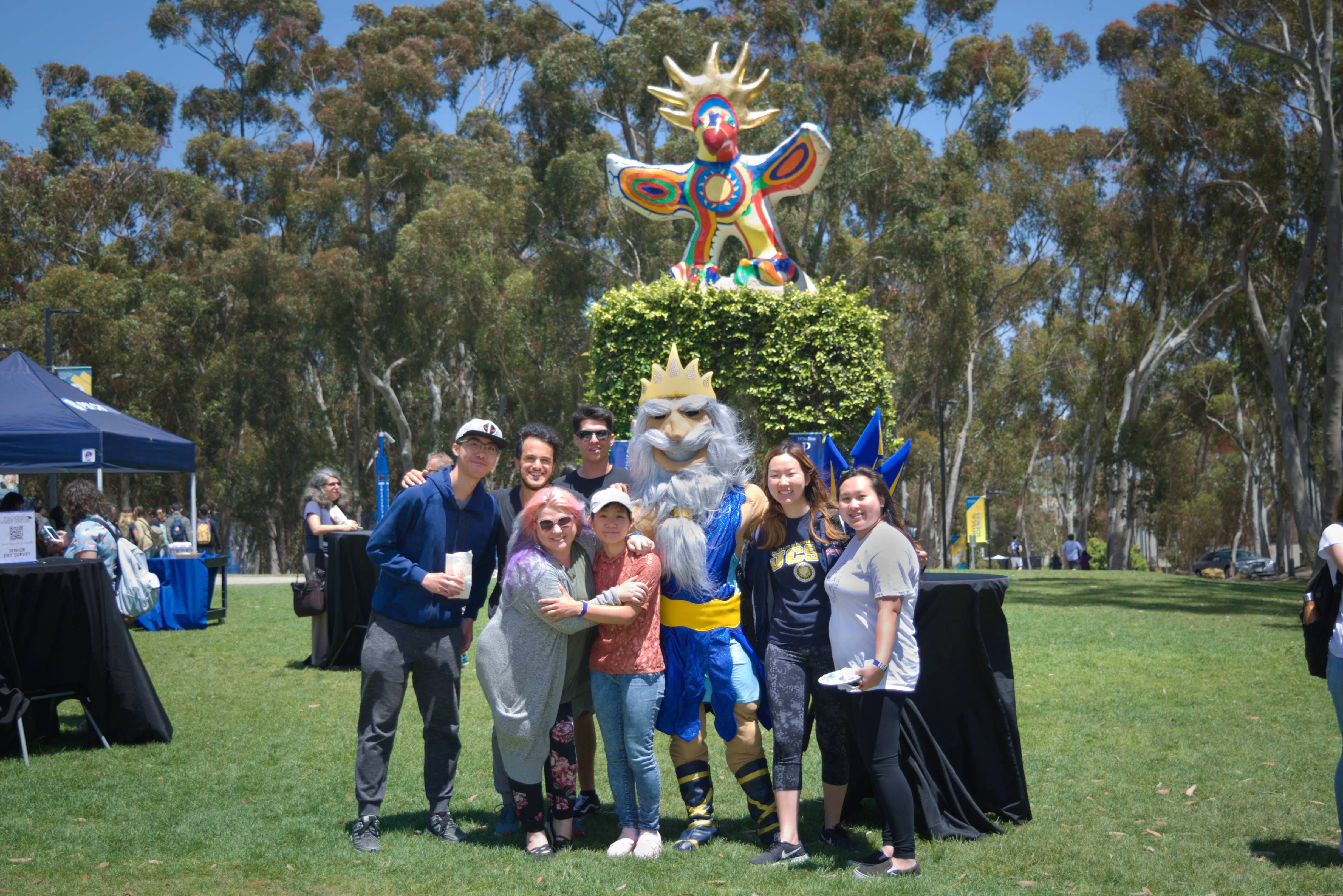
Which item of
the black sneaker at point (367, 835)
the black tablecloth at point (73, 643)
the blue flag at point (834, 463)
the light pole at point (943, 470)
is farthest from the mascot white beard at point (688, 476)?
the light pole at point (943, 470)

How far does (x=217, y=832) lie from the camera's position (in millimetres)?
4512

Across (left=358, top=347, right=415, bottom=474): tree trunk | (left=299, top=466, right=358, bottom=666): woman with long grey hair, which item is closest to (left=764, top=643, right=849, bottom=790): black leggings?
(left=299, top=466, right=358, bottom=666): woman with long grey hair

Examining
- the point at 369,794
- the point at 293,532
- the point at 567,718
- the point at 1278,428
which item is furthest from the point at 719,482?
the point at 293,532

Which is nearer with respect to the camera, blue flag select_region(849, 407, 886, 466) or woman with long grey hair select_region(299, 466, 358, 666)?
blue flag select_region(849, 407, 886, 466)

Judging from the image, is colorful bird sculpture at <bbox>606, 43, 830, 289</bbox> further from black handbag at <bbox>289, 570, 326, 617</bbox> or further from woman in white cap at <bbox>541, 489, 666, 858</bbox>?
woman in white cap at <bbox>541, 489, 666, 858</bbox>

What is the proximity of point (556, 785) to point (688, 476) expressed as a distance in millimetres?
1386

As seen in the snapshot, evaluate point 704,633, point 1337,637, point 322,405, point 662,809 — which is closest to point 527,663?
point 704,633

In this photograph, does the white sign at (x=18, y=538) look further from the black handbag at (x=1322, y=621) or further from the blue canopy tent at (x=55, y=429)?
the black handbag at (x=1322, y=621)

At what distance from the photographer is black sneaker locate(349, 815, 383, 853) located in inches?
167

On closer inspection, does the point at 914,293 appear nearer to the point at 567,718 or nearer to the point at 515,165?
the point at 515,165

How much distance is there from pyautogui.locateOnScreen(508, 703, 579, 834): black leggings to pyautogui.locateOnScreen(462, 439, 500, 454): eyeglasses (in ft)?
3.62

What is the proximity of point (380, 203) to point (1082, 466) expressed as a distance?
24.7 m

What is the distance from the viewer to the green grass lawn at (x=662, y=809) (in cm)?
389

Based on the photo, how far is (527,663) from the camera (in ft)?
13.6
